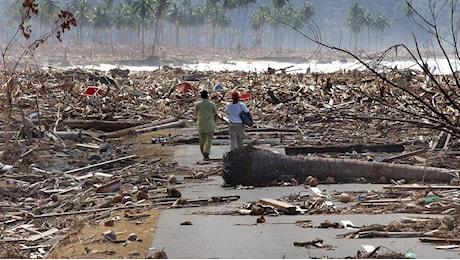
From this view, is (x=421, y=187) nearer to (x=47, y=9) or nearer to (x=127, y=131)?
(x=127, y=131)

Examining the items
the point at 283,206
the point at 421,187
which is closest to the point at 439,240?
the point at 283,206

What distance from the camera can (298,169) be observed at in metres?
14.6

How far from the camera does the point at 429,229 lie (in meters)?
9.64

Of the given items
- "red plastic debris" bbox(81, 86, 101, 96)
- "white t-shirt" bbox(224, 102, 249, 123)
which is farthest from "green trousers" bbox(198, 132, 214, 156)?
"red plastic debris" bbox(81, 86, 101, 96)

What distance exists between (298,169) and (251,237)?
15.7 feet

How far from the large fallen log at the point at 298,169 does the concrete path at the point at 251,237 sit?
1.26 meters

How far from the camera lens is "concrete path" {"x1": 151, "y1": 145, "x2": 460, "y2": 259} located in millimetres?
8938

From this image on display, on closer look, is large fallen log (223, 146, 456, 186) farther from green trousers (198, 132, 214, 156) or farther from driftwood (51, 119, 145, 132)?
driftwood (51, 119, 145, 132)

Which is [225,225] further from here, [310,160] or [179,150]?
[179,150]

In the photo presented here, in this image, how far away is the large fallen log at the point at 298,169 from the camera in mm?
14047

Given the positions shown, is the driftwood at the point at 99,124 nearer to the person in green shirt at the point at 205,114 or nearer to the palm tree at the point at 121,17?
the person in green shirt at the point at 205,114

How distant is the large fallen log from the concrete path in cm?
126

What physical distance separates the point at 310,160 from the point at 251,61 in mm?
127899

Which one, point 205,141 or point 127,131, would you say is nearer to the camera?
point 205,141
